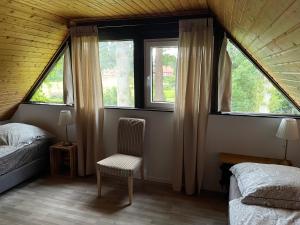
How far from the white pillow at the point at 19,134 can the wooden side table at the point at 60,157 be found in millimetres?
295

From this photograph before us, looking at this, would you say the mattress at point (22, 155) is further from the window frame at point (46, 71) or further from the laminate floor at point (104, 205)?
→ the window frame at point (46, 71)

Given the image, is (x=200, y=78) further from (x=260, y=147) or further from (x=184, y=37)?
(x=260, y=147)

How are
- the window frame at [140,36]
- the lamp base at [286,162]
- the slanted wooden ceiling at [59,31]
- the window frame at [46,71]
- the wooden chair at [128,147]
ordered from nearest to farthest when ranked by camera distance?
the slanted wooden ceiling at [59,31] → the lamp base at [286,162] → the wooden chair at [128,147] → the window frame at [140,36] → the window frame at [46,71]

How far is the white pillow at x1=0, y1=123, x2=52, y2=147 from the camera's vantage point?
3.19m

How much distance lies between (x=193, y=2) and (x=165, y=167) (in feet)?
6.63

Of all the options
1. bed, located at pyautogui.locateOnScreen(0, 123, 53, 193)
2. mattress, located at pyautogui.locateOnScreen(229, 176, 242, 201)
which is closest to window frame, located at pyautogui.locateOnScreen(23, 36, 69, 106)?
bed, located at pyautogui.locateOnScreen(0, 123, 53, 193)

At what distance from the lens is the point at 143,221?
245cm

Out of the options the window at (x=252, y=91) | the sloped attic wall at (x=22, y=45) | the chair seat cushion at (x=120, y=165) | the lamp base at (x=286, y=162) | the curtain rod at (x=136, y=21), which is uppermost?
the curtain rod at (x=136, y=21)

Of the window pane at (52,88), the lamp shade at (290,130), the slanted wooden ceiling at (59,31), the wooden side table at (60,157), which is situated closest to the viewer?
the slanted wooden ceiling at (59,31)

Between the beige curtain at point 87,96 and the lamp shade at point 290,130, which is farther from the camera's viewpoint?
the beige curtain at point 87,96

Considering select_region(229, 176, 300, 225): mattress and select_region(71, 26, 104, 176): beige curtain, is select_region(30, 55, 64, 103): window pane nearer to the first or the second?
select_region(71, 26, 104, 176): beige curtain

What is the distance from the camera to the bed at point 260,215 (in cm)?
154

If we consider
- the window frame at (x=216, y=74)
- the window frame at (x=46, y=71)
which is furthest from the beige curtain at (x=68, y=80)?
the window frame at (x=216, y=74)

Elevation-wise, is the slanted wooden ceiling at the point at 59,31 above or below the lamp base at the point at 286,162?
above
